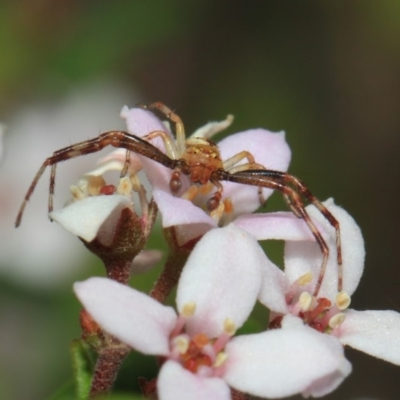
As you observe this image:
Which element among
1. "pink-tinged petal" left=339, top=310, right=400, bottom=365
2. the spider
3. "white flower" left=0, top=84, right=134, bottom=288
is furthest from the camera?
"white flower" left=0, top=84, right=134, bottom=288

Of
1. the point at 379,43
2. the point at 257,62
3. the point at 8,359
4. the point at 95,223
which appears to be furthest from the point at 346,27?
the point at 95,223

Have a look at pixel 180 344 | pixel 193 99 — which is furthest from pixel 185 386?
pixel 193 99

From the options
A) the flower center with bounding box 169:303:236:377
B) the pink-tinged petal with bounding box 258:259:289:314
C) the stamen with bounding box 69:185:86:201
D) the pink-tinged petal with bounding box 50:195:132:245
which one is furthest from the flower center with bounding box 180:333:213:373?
the stamen with bounding box 69:185:86:201

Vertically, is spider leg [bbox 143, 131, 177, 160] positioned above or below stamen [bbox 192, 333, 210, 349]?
above

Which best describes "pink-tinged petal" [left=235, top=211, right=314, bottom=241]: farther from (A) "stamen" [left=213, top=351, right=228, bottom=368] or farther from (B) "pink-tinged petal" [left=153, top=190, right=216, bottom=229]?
(A) "stamen" [left=213, top=351, right=228, bottom=368]

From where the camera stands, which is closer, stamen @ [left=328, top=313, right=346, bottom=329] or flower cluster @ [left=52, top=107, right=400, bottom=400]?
flower cluster @ [left=52, top=107, right=400, bottom=400]

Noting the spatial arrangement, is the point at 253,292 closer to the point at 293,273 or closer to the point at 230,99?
the point at 293,273

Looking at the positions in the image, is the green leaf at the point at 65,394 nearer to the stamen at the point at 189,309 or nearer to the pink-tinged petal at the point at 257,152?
the stamen at the point at 189,309
